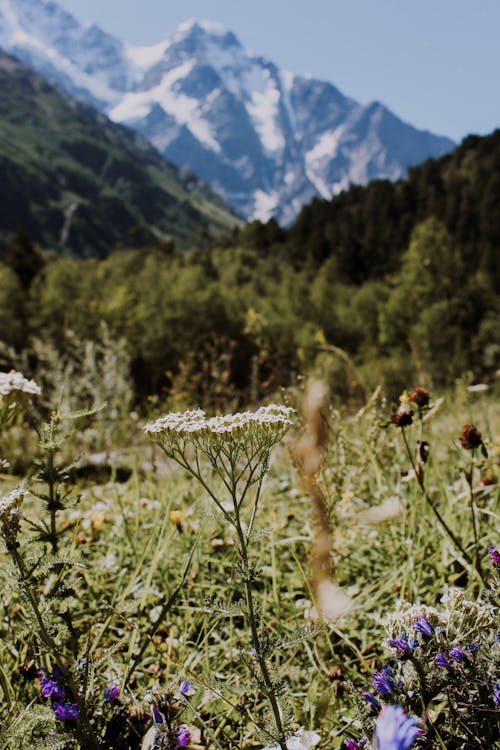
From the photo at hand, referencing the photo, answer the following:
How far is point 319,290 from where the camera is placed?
152ft

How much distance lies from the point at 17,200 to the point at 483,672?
176 meters

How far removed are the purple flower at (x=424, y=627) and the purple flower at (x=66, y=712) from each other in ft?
2.56

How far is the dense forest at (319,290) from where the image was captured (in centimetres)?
3138

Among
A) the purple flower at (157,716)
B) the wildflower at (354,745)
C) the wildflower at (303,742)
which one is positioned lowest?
the wildflower at (303,742)

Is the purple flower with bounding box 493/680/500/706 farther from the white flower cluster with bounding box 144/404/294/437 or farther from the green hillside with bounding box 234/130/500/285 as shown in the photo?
the green hillside with bounding box 234/130/500/285

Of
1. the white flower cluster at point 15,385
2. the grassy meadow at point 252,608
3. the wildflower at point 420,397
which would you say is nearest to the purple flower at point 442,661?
the grassy meadow at point 252,608

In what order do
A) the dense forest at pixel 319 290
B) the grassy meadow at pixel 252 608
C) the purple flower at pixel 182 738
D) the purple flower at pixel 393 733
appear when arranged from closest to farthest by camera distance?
the purple flower at pixel 393 733, the grassy meadow at pixel 252 608, the purple flower at pixel 182 738, the dense forest at pixel 319 290

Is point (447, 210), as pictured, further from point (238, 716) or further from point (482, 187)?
point (238, 716)

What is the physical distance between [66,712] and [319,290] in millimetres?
45978

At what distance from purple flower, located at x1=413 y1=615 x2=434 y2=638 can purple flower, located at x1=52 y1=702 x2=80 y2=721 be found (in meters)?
0.78


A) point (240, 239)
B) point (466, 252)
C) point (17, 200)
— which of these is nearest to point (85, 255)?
point (17, 200)

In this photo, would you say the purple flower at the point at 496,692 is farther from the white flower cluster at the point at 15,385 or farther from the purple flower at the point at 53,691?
the white flower cluster at the point at 15,385

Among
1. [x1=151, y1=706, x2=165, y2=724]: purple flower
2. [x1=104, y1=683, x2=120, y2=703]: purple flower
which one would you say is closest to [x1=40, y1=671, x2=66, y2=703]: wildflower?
[x1=104, y1=683, x2=120, y2=703]: purple flower

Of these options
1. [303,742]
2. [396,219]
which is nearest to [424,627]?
[303,742]
